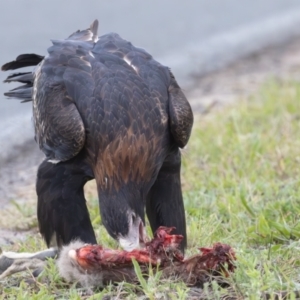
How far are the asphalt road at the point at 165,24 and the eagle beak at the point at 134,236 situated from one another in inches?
181

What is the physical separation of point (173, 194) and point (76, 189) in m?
0.54

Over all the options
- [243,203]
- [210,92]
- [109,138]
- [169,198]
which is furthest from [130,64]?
[210,92]

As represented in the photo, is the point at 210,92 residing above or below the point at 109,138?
below

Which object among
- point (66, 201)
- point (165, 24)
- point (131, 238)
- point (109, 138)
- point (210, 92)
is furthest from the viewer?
point (165, 24)

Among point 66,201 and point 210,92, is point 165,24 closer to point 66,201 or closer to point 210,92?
point 210,92

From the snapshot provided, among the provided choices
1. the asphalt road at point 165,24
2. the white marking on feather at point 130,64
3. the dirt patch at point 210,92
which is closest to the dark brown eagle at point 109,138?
the white marking on feather at point 130,64

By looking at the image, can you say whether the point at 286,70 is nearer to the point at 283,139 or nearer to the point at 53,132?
the point at 283,139

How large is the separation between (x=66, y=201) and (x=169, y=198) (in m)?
0.57

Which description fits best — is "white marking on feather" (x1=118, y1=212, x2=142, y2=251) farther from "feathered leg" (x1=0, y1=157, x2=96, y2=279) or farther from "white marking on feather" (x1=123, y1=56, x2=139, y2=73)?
"white marking on feather" (x1=123, y1=56, x2=139, y2=73)

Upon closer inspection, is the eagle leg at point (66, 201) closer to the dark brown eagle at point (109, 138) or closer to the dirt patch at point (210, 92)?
the dark brown eagle at point (109, 138)

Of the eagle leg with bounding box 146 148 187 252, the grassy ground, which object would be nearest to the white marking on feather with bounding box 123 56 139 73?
the eagle leg with bounding box 146 148 187 252

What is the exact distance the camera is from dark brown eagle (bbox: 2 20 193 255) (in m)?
4.98

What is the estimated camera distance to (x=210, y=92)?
31.8 ft

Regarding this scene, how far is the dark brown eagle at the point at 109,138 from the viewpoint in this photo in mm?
4984
